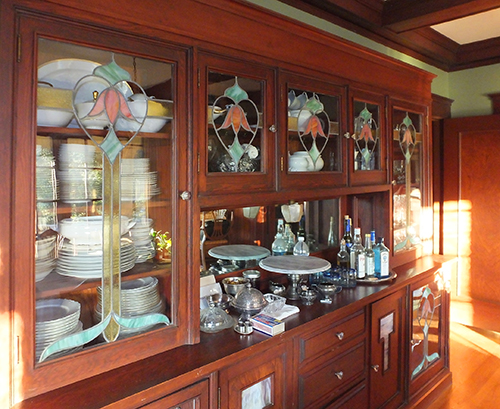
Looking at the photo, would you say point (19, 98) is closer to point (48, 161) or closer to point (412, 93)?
point (48, 161)

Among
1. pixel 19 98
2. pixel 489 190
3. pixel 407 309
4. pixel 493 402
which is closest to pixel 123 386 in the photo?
pixel 19 98

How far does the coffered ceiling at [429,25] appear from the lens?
2459 mm

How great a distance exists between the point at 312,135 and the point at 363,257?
0.73m

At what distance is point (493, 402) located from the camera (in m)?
2.56

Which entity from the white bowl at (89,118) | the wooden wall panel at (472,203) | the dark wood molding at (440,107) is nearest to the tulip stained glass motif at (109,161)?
the white bowl at (89,118)

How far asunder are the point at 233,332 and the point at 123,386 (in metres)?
0.47

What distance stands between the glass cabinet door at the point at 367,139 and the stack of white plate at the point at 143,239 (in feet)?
3.82

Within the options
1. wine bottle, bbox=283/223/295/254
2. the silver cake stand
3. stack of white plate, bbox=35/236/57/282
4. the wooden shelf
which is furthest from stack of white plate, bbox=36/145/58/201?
wine bottle, bbox=283/223/295/254

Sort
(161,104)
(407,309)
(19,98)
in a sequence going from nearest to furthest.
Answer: (19,98) < (161,104) < (407,309)

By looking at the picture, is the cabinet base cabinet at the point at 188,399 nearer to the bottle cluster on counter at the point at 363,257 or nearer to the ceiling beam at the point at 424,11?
the bottle cluster on counter at the point at 363,257

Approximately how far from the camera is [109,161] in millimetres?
1240

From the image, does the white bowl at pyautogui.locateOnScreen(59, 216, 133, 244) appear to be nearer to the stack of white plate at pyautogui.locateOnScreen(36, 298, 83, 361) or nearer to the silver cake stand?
the stack of white plate at pyautogui.locateOnScreen(36, 298, 83, 361)

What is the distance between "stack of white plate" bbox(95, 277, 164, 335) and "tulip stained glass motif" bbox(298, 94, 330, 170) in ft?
3.10

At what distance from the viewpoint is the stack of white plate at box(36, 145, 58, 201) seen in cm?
112
